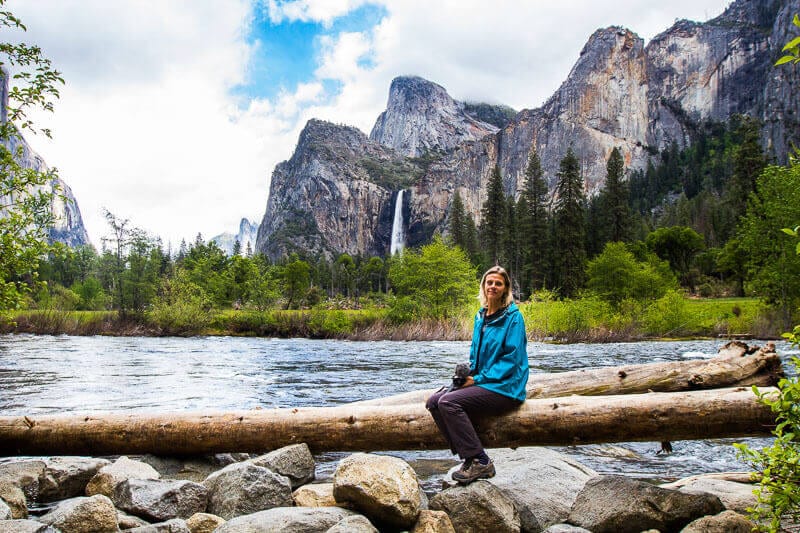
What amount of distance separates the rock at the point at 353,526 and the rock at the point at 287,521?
18cm

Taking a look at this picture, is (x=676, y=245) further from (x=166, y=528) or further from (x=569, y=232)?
(x=166, y=528)

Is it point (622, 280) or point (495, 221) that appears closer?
point (622, 280)

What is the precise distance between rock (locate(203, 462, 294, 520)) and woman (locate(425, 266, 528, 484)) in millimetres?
1732

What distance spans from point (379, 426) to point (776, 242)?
37.4 meters

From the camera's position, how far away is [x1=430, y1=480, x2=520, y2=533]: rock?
183 inches

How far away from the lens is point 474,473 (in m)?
4.97

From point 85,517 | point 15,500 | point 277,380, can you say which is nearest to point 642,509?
point 85,517

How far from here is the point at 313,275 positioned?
125m

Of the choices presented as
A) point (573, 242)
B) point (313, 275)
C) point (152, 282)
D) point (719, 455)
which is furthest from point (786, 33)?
point (719, 455)

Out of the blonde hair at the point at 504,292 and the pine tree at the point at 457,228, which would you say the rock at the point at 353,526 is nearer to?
the blonde hair at the point at 504,292

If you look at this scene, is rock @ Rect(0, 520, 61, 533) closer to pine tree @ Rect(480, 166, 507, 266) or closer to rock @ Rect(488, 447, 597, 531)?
rock @ Rect(488, 447, 597, 531)

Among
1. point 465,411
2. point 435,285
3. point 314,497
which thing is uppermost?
point 435,285

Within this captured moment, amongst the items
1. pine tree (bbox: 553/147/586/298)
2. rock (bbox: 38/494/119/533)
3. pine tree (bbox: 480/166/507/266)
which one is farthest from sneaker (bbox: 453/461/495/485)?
pine tree (bbox: 480/166/507/266)

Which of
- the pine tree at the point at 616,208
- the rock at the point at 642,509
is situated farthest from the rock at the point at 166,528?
the pine tree at the point at 616,208
